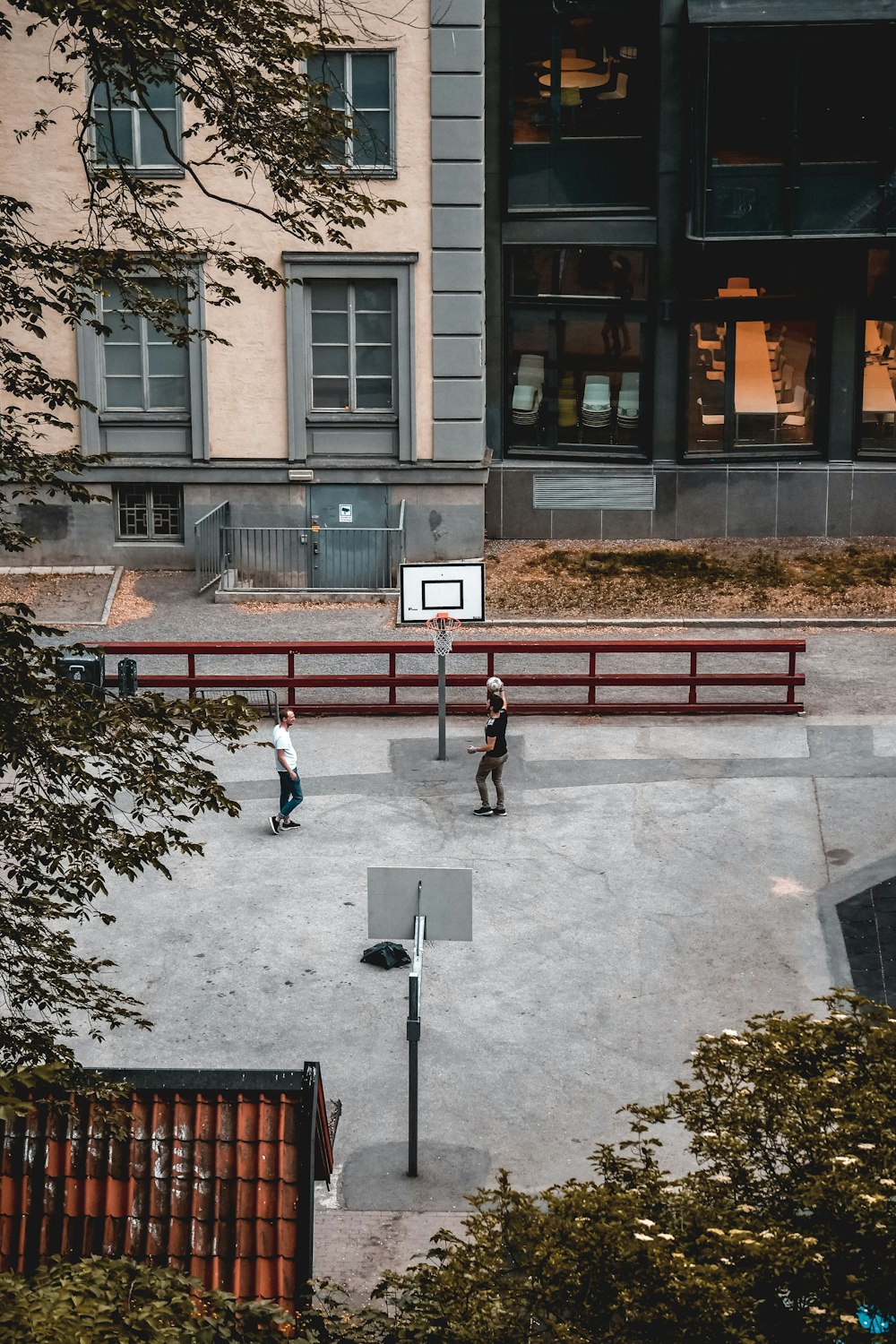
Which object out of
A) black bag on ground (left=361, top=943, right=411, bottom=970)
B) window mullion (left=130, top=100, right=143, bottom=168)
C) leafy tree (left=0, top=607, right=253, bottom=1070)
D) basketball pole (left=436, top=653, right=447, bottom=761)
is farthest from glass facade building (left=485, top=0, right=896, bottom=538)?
leafy tree (left=0, top=607, right=253, bottom=1070)

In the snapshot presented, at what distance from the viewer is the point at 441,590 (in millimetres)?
23281

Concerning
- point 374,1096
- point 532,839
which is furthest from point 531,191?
point 374,1096

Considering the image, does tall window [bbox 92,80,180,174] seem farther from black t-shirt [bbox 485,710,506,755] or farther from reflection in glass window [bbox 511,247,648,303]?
black t-shirt [bbox 485,710,506,755]

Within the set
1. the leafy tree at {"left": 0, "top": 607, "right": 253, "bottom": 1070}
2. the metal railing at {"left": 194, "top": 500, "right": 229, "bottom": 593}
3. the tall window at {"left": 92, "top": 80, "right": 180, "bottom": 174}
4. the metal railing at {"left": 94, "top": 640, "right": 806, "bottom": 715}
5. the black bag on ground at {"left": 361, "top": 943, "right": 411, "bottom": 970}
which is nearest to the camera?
the leafy tree at {"left": 0, "top": 607, "right": 253, "bottom": 1070}

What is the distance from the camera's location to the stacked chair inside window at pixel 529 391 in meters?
32.7

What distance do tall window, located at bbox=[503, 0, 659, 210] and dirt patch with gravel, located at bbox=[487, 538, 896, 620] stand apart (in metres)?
6.29

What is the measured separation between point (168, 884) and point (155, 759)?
8.91 meters

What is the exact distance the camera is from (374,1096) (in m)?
14.6

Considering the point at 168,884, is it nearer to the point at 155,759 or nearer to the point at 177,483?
the point at 155,759

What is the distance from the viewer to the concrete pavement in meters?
14.2

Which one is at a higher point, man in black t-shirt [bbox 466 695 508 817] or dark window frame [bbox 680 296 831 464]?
dark window frame [bbox 680 296 831 464]

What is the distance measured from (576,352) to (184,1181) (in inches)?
979

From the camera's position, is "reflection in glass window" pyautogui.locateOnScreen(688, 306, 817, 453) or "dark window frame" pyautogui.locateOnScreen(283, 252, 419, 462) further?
"reflection in glass window" pyautogui.locateOnScreen(688, 306, 817, 453)

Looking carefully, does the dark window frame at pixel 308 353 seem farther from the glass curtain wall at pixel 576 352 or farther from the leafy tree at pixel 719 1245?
the leafy tree at pixel 719 1245
